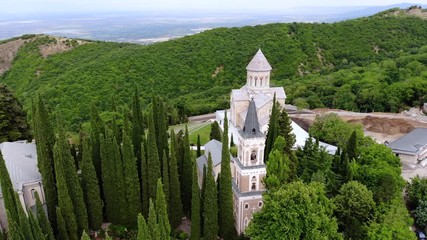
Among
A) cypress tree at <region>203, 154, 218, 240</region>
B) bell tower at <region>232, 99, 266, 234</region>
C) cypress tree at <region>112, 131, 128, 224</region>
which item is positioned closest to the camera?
cypress tree at <region>203, 154, 218, 240</region>

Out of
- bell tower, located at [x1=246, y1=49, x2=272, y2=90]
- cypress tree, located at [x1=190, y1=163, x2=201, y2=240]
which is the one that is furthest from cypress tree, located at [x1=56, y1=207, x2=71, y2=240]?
bell tower, located at [x1=246, y1=49, x2=272, y2=90]

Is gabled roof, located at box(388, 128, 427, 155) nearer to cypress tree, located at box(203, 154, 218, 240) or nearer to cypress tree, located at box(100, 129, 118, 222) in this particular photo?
cypress tree, located at box(203, 154, 218, 240)

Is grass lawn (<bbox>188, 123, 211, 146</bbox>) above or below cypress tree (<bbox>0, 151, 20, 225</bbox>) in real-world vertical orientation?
below

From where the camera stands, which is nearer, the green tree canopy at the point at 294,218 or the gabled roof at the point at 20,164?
the green tree canopy at the point at 294,218

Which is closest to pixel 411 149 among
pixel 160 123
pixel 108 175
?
pixel 160 123

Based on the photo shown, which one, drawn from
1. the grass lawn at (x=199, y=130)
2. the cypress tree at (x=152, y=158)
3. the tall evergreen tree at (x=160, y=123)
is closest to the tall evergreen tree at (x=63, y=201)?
the cypress tree at (x=152, y=158)

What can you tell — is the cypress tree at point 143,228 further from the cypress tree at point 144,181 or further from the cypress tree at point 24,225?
the cypress tree at point 144,181

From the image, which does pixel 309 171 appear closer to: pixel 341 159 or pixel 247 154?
pixel 341 159
